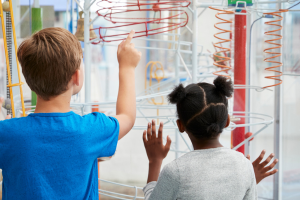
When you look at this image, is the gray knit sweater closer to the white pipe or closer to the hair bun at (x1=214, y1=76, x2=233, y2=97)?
the hair bun at (x1=214, y1=76, x2=233, y2=97)

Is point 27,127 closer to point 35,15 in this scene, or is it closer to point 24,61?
point 24,61

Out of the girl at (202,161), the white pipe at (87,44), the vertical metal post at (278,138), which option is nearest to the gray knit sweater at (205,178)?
the girl at (202,161)

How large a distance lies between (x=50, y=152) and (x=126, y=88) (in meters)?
0.16

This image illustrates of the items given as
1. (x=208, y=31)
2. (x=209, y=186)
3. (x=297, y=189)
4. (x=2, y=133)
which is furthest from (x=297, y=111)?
(x=2, y=133)

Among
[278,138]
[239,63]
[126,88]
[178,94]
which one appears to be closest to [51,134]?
[126,88]

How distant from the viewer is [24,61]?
488mm

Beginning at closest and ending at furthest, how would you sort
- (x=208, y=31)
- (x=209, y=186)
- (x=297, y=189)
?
1. (x=209, y=186)
2. (x=297, y=189)
3. (x=208, y=31)

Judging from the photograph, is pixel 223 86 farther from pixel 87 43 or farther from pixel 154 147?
pixel 87 43

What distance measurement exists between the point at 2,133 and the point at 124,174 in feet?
6.35

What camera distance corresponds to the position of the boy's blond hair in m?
0.48

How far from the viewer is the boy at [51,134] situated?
0.48 meters

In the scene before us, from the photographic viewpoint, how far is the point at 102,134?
0.51 meters

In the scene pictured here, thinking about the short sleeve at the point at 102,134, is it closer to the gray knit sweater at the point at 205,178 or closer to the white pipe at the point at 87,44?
the gray knit sweater at the point at 205,178

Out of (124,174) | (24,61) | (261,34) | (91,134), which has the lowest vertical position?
(124,174)
